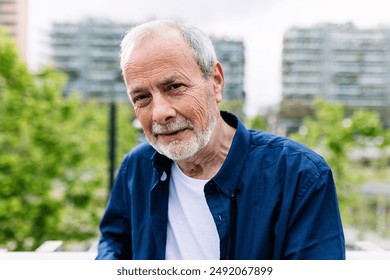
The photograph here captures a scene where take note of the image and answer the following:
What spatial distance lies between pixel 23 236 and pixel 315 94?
5.16m

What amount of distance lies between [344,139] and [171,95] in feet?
20.1

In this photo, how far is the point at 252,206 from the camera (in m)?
0.97

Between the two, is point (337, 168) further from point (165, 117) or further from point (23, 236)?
point (165, 117)

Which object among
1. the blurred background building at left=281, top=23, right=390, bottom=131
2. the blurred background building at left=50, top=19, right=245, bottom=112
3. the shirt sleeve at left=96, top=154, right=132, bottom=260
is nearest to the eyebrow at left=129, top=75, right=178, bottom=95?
the shirt sleeve at left=96, top=154, right=132, bottom=260

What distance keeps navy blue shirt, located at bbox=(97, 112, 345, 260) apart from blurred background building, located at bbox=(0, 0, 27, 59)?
232 inches

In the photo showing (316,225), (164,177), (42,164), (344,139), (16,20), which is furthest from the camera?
(16,20)

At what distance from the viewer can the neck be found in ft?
3.51

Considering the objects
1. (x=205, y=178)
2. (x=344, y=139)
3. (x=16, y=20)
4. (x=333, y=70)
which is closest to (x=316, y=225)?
(x=205, y=178)

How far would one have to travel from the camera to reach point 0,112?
6082 mm

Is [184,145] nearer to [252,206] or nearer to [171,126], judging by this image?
[171,126]

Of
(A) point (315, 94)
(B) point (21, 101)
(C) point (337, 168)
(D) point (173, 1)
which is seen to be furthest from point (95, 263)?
(A) point (315, 94)

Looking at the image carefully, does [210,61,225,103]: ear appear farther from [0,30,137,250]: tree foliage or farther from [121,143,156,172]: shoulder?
[0,30,137,250]: tree foliage

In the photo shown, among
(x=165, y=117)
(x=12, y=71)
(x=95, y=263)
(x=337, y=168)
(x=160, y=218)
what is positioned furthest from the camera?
(x=337, y=168)

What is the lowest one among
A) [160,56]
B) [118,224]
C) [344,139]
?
[344,139]
